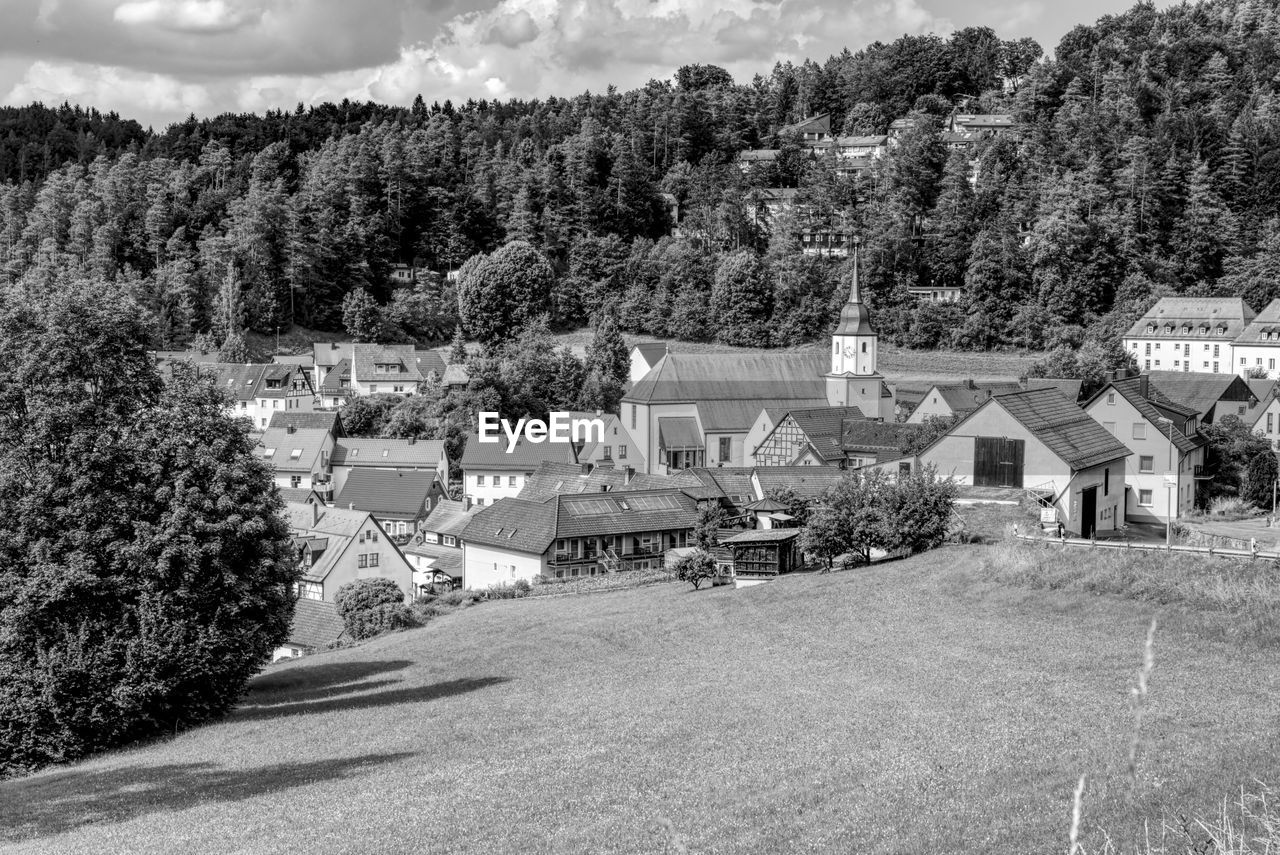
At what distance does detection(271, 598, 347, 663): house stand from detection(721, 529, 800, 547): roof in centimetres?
1350

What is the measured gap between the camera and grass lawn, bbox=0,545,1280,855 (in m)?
10.8

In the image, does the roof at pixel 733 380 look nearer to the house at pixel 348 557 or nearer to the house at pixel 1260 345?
the house at pixel 348 557

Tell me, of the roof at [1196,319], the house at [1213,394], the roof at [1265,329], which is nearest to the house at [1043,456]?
the house at [1213,394]

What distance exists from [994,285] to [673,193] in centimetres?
4323

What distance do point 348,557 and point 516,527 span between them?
6.62 m

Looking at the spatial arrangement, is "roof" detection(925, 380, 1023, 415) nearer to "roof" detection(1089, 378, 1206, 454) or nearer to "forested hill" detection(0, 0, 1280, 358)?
"roof" detection(1089, 378, 1206, 454)

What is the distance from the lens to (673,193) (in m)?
125

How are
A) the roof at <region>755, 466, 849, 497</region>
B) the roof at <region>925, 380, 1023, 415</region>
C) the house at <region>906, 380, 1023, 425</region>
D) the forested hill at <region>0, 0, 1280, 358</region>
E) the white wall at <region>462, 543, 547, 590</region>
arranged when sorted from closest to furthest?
the white wall at <region>462, 543, 547, 590</region> → the roof at <region>755, 466, 849, 497</region> → the roof at <region>925, 380, 1023, 415</region> → the house at <region>906, 380, 1023, 425</region> → the forested hill at <region>0, 0, 1280, 358</region>

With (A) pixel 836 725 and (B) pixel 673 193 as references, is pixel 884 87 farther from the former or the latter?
(A) pixel 836 725

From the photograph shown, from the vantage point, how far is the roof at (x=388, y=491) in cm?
6216

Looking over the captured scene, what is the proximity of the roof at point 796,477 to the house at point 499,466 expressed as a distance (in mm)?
17998

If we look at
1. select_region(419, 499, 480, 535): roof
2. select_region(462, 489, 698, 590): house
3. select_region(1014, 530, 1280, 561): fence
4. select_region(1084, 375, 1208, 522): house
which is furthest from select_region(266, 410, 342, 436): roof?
select_region(1014, 530, 1280, 561): fence

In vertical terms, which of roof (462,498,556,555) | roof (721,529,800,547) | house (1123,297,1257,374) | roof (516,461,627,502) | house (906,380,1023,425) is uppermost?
house (1123,297,1257,374)

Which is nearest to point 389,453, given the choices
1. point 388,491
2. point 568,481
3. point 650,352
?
point 388,491
